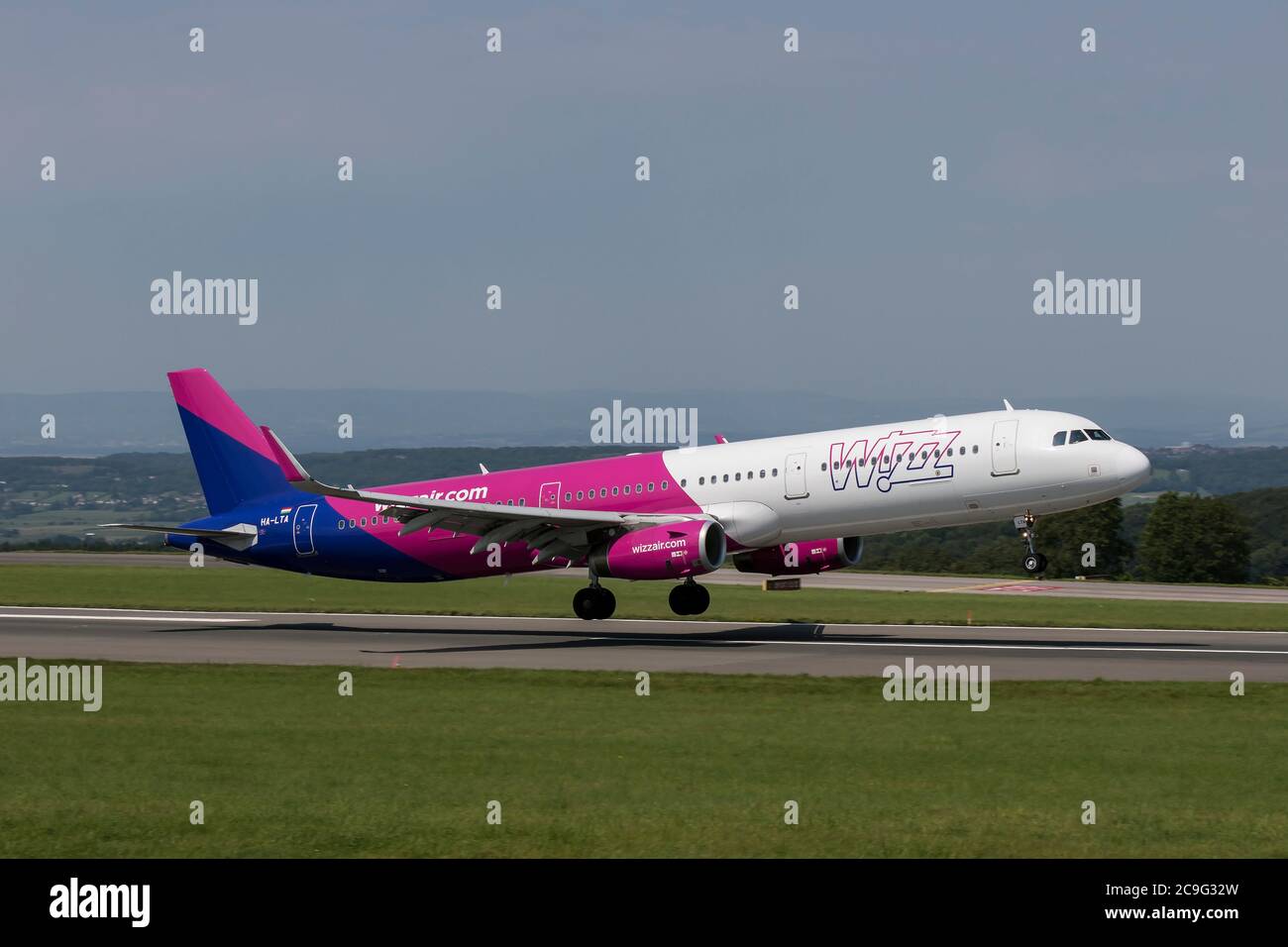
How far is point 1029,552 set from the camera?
39000 mm

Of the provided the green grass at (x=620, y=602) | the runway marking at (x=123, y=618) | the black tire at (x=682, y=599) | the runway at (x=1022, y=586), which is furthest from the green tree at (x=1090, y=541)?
the runway marking at (x=123, y=618)

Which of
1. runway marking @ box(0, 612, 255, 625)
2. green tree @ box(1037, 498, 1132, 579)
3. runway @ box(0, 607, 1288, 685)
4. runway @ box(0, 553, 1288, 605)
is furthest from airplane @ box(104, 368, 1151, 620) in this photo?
green tree @ box(1037, 498, 1132, 579)

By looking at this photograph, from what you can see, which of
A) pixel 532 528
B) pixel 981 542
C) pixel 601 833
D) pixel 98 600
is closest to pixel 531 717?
pixel 601 833

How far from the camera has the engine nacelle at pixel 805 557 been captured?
46781 millimetres

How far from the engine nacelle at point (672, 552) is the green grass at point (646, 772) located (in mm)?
10580

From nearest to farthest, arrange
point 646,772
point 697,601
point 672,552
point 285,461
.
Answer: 1. point 646,772
2. point 672,552
3. point 285,461
4. point 697,601

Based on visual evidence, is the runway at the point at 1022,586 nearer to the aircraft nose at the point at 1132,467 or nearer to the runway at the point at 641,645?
the runway at the point at 641,645

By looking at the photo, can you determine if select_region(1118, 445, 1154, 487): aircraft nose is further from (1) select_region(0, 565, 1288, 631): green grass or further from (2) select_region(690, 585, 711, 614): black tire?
(2) select_region(690, 585, 711, 614): black tire

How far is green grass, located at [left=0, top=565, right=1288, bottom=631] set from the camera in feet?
171

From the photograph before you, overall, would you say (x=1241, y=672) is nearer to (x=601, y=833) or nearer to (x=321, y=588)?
(x=601, y=833)

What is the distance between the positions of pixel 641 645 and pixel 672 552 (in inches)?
105

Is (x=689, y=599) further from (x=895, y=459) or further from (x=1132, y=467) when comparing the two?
(x=1132, y=467)

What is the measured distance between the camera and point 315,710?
27.0 metres

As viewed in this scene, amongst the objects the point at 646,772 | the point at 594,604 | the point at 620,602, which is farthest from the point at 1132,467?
the point at 620,602
